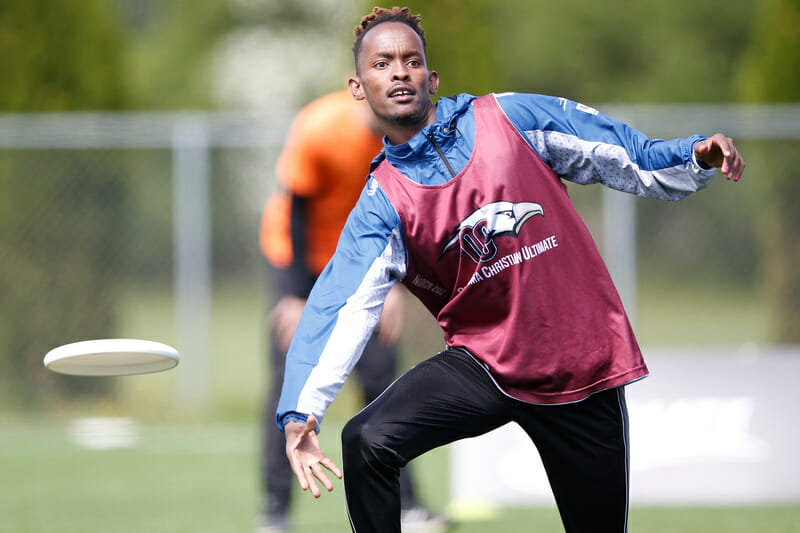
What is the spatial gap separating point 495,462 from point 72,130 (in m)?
5.08

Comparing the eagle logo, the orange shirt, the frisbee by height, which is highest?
the orange shirt

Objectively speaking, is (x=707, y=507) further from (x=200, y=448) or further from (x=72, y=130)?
(x=72, y=130)

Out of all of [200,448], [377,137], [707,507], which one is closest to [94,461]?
[200,448]

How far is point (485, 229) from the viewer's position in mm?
2895

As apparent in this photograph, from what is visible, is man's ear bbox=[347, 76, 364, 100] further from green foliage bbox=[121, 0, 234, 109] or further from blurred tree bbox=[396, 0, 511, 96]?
green foliage bbox=[121, 0, 234, 109]

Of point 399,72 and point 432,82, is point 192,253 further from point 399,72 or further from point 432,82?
point 399,72

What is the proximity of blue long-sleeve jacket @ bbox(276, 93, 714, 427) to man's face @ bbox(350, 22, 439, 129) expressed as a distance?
77 millimetres

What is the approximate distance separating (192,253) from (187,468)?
2468 mm

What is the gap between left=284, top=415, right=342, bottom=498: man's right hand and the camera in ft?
8.62

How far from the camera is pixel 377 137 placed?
4.82 meters

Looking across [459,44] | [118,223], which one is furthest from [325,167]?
[459,44]

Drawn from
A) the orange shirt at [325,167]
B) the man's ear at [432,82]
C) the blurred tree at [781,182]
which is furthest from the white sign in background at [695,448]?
the blurred tree at [781,182]

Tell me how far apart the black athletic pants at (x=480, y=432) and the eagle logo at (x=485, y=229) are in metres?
0.34

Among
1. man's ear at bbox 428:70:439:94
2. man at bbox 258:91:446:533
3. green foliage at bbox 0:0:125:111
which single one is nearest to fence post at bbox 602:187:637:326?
man at bbox 258:91:446:533
